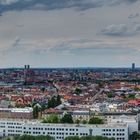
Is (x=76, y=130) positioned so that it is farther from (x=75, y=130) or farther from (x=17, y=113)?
(x=17, y=113)

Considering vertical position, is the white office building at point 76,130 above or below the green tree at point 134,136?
above

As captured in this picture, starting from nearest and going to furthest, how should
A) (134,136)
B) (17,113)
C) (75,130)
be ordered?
(134,136)
(75,130)
(17,113)

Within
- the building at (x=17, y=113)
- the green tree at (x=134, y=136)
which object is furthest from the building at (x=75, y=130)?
the building at (x=17, y=113)

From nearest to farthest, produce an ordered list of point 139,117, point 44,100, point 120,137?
point 120,137, point 139,117, point 44,100

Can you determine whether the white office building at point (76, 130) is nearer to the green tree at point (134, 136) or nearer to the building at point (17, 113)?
the green tree at point (134, 136)

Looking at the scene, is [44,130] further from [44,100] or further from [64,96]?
[64,96]

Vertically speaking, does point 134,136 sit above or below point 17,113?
below

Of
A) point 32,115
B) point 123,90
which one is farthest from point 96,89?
point 32,115

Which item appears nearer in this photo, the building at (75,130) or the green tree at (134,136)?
the green tree at (134,136)

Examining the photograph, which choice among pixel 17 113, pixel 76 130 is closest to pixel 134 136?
pixel 76 130

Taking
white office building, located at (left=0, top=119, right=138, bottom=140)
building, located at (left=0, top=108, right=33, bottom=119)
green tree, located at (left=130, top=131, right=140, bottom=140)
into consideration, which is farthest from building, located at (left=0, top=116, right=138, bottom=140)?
building, located at (left=0, top=108, right=33, bottom=119)

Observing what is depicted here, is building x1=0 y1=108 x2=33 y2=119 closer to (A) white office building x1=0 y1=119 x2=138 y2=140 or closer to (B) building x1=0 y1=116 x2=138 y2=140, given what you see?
(B) building x1=0 y1=116 x2=138 y2=140
